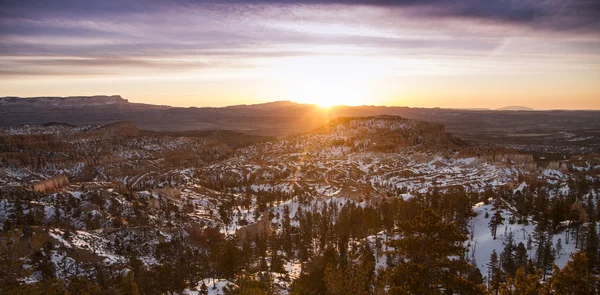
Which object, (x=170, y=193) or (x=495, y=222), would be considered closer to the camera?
(x=495, y=222)

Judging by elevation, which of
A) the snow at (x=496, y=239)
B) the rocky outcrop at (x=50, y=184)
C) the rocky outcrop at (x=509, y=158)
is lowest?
the rocky outcrop at (x=50, y=184)

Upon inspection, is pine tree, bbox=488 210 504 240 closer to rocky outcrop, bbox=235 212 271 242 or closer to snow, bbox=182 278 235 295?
rocky outcrop, bbox=235 212 271 242

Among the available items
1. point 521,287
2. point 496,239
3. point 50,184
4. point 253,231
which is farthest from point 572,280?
point 50,184

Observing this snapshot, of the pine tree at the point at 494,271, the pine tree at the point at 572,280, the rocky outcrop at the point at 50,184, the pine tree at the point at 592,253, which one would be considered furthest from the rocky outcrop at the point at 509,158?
the rocky outcrop at the point at 50,184

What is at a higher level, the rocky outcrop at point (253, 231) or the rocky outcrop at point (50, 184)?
the rocky outcrop at point (50, 184)

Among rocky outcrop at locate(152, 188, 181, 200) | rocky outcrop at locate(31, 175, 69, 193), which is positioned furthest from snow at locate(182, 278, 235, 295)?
rocky outcrop at locate(31, 175, 69, 193)

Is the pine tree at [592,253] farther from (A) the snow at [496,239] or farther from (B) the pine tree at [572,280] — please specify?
(B) the pine tree at [572,280]

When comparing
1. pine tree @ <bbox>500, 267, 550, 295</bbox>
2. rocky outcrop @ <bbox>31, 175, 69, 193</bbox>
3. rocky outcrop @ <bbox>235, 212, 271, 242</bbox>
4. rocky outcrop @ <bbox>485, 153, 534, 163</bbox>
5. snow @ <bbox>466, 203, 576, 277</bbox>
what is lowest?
rocky outcrop @ <bbox>235, 212, 271, 242</bbox>

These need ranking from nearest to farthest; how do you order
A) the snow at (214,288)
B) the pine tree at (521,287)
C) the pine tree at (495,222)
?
the pine tree at (521,287) → the snow at (214,288) → the pine tree at (495,222)

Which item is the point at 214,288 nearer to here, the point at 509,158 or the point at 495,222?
the point at 495,222

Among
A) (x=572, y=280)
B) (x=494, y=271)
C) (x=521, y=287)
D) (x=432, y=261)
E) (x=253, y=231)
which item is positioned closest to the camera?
(x=432, y=261)

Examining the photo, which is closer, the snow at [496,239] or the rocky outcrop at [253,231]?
the snow at [496,239]
